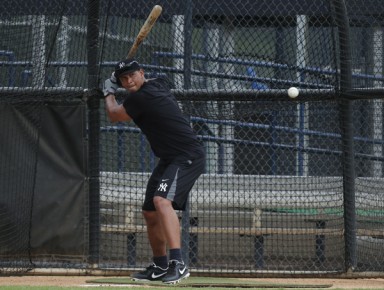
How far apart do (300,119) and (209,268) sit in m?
1.88

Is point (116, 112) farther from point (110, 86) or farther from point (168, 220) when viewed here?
point (168, 220)

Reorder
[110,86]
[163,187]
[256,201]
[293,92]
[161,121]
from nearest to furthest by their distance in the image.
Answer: [163,187], [161,121], [110,86], [293,92], [256,201]

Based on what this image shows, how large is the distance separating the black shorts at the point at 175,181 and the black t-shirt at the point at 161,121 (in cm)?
8

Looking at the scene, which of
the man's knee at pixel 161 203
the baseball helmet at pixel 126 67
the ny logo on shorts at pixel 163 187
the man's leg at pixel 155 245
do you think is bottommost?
the man's leg at pixel 155 245

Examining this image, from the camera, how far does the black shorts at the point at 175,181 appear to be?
26.7 ft

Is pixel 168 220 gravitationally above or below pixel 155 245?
above

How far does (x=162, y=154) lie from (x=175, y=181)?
351mm

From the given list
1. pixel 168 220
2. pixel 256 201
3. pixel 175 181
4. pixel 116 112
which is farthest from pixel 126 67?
pixel 256 201

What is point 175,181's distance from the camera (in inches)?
321

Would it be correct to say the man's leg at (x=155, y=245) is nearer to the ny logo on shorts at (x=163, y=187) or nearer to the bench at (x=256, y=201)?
the ny logo on shorts at (x=163, y=187)

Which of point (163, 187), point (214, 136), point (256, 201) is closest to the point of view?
point (163, 187)

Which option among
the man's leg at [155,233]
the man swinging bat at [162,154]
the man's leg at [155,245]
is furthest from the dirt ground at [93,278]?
the man swinging bat at [162,154]

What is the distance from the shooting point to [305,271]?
9.88m

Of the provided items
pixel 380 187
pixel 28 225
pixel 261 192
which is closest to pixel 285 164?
pixel 261 192
